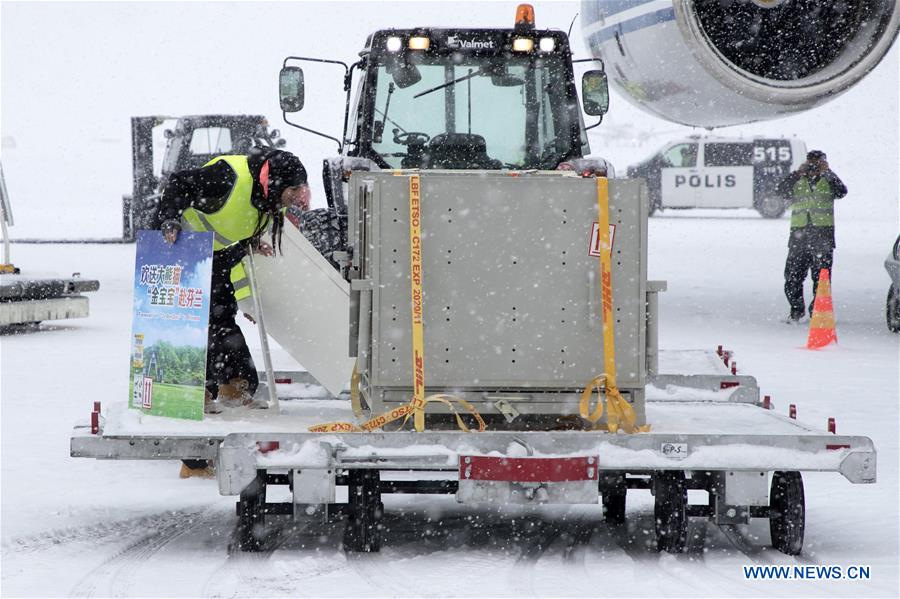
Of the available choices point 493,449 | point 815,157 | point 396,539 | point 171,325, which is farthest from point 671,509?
point 815,157

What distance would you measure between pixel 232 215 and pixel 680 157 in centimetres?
3055

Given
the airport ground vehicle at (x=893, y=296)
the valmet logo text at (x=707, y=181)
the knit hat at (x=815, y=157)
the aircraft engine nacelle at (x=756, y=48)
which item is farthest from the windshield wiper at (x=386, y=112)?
the valmet logo text at (x=707, y=181)

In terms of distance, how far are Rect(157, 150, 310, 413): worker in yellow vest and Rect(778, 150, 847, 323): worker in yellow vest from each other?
8.38 metres

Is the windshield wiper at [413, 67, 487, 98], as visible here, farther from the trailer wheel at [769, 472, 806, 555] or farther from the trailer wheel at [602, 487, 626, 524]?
the trailer wheel at [769, 472, 806, 555]

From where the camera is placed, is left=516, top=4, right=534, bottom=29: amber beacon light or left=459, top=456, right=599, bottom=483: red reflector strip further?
left=516, top=4, right=534, bottom=29: amber beacon light

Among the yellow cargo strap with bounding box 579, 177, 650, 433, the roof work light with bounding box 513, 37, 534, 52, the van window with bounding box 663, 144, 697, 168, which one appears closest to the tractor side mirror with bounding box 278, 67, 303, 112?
the roof work light with bounding box 513, 37, 534, 52

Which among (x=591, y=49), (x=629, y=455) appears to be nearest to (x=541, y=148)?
(x=591, y=49)

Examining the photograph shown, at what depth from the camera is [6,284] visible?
1305 centimetres

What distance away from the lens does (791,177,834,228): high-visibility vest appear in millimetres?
14055

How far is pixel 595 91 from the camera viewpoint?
9.52 metres

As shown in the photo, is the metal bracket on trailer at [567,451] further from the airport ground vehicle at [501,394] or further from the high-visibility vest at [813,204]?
the high-visibility vest at [813,204]

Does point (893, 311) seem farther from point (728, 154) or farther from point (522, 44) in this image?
point (728, 154)

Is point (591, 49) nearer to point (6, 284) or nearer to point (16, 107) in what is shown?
point (6, 284)

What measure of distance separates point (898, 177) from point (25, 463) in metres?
55.1
